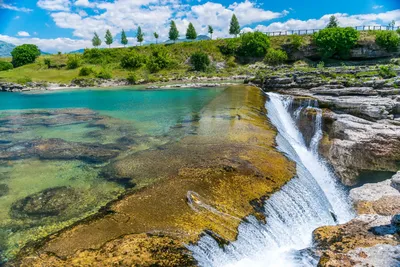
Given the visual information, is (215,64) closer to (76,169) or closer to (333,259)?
(76,169)

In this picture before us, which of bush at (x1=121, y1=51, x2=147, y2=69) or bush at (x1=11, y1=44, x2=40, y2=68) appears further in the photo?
bush at (x1=11, y1=44, x2=40, y2=68)

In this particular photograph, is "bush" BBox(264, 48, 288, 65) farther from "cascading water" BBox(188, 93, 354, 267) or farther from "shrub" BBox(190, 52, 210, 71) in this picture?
"cascading water" BBox(188, 93, 354, 267)

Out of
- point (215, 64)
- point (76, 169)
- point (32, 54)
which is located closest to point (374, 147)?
point (76, 169)

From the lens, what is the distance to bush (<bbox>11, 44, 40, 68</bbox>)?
92875 millimetres

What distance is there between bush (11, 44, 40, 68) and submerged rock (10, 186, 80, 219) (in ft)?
325

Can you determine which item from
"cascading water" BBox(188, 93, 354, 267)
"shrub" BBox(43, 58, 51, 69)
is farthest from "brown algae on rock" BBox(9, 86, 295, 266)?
"shrub" BBox(43, 58, 51, 69)

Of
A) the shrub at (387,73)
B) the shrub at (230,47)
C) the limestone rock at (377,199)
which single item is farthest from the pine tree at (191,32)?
the limestone rock at (377,199)

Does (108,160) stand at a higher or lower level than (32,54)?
lower

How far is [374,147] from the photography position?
2020cm

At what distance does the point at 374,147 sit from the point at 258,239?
15460mm

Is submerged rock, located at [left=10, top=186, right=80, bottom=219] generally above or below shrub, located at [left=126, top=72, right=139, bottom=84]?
below

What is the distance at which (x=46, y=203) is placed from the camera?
410 inches

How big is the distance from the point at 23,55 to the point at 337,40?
93.9 metres

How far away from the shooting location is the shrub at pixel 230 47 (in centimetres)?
8981
